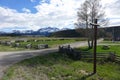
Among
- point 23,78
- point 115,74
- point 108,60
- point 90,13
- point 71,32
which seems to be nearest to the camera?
point 23,78

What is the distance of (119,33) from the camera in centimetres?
9388

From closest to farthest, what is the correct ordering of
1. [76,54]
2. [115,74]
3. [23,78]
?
[23,78] < [115,74] < [76,54]

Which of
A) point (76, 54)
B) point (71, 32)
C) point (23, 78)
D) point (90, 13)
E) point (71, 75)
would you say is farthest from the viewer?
point (71, 32)

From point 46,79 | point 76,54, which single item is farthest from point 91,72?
point 76,54

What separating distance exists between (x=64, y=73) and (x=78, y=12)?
2727 cm

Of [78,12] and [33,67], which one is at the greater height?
[78,12]

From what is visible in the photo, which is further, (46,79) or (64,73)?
(64,73)

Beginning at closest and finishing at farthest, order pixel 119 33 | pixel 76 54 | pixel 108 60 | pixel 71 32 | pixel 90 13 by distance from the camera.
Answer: pixel 108 60 < pixel 76 54 < pixel 90 13 < pixel 119 33 < pixel 71 32

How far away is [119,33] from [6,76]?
3159 inches

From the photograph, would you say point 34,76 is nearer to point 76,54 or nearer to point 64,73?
point 64,73

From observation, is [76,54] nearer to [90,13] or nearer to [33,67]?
[33,67]

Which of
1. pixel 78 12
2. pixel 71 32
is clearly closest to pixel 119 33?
pixel 71 32

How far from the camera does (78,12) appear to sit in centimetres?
4678

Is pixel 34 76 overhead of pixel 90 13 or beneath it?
beneath
